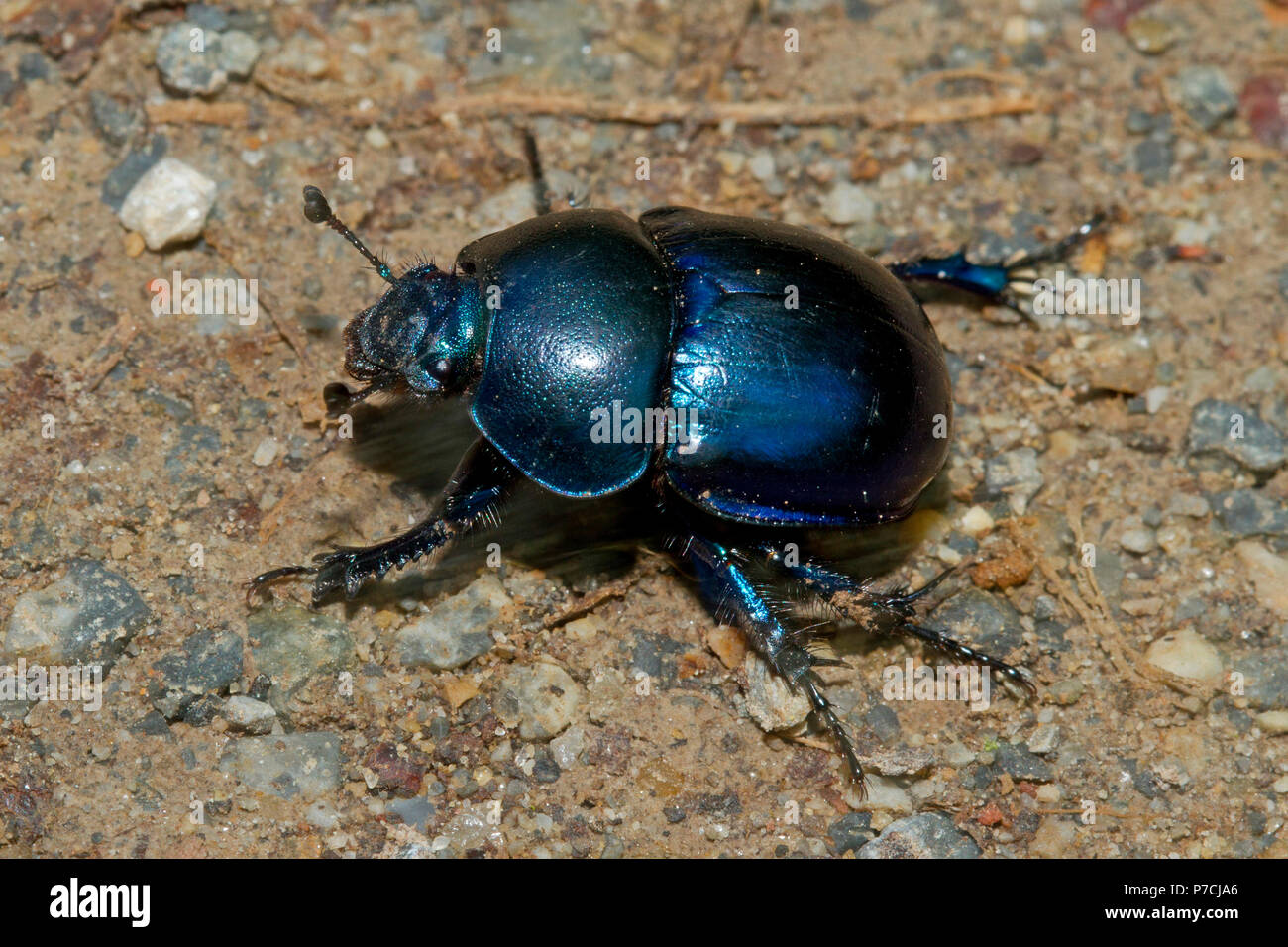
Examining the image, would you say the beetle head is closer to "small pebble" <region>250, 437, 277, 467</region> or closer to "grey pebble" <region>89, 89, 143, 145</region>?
"small pebble" <region>250, 437, 277, 467</region>

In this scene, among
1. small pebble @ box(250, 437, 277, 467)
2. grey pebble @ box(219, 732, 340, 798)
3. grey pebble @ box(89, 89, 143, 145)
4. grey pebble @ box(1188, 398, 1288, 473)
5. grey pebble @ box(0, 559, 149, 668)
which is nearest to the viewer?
grey pebble @ box(219, 732, 340, 798)

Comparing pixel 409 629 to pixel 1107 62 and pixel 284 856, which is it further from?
pixel 1107 62

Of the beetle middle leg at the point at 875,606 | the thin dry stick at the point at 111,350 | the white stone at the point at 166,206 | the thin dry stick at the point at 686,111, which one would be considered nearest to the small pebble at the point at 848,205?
the thin dry stick at the point at 686,111

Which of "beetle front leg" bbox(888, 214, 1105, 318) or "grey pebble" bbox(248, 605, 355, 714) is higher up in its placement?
"beetle front leg" bbox(888, 214, 1105, 318)

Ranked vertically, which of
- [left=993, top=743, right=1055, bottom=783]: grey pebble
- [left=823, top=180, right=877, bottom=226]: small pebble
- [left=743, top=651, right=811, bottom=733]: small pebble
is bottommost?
[left=993, top=743, right=1055, bottom=783]: grey pebble

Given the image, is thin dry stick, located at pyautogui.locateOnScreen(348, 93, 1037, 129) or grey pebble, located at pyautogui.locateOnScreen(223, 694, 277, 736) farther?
thin dry stick, located at pyautogui.locateOnScreen(348, 93, 1037, 129)

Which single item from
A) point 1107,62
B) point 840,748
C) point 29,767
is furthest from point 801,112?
point 29,767

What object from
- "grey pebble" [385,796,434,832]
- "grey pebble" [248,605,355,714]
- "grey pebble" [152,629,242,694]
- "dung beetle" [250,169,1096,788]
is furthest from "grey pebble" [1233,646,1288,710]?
"grey pebble" [152,629,242,694]
